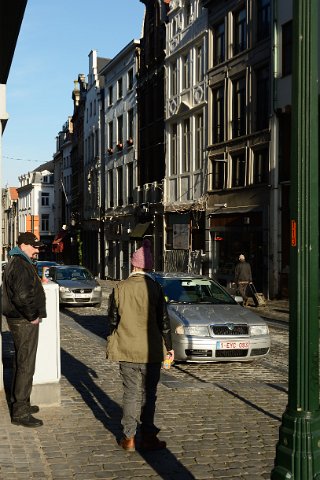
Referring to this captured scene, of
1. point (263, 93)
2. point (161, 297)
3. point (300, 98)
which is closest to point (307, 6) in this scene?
point (300, 98)

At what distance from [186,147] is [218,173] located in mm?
4188

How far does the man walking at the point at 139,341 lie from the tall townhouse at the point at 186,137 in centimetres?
2404

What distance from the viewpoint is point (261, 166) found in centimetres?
2559

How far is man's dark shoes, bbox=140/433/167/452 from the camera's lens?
6027mm

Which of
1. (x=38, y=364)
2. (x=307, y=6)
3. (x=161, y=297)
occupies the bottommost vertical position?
(x=38, y=364)

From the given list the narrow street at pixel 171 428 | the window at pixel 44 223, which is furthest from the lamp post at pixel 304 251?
the window at pixel 44 223

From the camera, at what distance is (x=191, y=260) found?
3159 centimetres

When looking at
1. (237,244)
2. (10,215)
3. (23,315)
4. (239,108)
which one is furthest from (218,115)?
(10,215)

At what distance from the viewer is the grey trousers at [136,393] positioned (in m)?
5.93

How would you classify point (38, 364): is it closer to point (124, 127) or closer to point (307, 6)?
point (307, 6)

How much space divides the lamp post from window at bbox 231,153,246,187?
23.3 meters

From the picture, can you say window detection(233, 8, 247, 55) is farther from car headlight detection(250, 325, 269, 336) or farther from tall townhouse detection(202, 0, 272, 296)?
car headlight detection(250, 325, 269, 336)

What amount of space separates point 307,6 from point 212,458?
3.92 meters

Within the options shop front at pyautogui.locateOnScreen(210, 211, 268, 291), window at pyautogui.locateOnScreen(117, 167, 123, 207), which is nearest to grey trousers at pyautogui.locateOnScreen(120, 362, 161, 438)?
shop front at pyautogui.locateOnScreen(210, 211, 268, 291)
